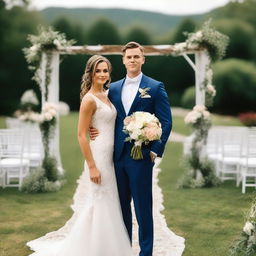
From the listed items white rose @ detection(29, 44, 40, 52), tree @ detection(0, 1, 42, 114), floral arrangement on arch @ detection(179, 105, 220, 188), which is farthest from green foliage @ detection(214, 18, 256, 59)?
white rose @ detection(29, 44, 40, 52)

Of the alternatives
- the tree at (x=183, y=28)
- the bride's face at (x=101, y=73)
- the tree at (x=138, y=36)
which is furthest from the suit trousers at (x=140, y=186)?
the tree at (x=138, y=36)

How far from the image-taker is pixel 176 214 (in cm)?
668

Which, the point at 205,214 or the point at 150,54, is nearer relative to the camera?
the point at 205,214

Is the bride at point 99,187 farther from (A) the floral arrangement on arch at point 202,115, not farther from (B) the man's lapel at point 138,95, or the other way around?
(A) the floral arrangement on arch at point 202,115

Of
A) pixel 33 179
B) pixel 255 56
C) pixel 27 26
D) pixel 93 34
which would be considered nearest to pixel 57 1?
pixel 93 34

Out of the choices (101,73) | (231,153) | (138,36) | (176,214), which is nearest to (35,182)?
(176,214)

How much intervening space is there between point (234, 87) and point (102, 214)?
26553mm

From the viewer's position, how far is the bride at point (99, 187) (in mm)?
4387

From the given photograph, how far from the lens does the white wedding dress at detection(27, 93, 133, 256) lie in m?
4.42

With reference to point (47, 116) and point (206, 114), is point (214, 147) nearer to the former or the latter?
point (206, 114)

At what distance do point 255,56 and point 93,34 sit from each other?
12.7m

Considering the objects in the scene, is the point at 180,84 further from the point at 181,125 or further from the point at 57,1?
the point at 57,1

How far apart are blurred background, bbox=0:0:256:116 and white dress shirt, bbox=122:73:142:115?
79.1 feet

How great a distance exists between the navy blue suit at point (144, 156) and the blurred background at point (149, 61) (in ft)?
79.1
